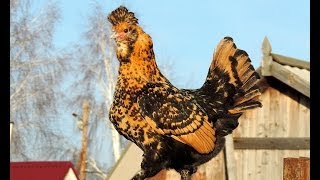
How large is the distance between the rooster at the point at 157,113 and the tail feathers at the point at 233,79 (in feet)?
0.06

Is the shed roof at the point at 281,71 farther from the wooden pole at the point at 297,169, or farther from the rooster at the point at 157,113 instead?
the rooster at the point at 157,113

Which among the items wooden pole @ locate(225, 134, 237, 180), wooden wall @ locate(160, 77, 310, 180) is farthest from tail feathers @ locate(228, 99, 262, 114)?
wooden wall @ locate(160, 77, 310, 180)

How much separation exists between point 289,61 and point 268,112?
0.55 metres

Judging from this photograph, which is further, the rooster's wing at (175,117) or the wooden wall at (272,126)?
the wooden wall at (272,126)

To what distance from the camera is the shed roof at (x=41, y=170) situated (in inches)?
413

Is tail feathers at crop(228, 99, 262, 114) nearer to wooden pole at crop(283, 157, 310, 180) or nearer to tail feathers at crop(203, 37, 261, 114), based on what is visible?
tail feathers at crop(203, 37, 261, 114)

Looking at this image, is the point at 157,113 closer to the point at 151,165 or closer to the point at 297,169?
the point at 151,165

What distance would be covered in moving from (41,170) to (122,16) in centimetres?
802

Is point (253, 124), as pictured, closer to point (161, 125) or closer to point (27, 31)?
point (161, 125)

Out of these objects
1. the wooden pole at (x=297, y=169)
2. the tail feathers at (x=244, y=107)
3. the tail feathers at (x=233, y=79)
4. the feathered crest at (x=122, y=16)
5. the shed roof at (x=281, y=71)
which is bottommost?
the wooden pole at (x=297, y=169)

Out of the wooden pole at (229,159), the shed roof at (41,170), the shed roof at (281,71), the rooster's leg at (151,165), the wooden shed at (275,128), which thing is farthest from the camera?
the shed roof at (41,170)

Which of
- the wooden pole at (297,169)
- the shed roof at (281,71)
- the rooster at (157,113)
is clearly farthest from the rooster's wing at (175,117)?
the shed roof at (281,71)

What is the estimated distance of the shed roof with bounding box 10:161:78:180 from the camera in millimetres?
10484

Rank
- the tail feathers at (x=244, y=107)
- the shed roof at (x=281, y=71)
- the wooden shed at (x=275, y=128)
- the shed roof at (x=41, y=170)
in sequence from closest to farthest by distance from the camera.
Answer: the tail feathers at (x=244, y=107) < the shed roof at (x=281, y=71) < the wooden shed at (x=275, y=128) < the shed roof at (x=41, y=170)
